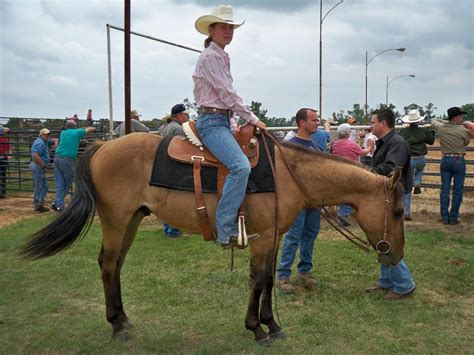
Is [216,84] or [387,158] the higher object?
[216,84]

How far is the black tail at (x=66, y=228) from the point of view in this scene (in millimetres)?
3977

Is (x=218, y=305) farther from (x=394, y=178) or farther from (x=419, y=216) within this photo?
(x=419, y=216)

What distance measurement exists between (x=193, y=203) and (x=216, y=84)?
3.44ft

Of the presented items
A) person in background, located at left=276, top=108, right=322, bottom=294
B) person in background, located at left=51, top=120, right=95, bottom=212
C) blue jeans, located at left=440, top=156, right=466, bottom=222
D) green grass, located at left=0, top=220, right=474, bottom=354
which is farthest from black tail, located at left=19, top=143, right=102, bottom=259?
blue jeans, located at left=440, top=156, right=466, bottom=222

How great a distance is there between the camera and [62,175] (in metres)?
10.4

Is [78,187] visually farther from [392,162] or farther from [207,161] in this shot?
[392,162]

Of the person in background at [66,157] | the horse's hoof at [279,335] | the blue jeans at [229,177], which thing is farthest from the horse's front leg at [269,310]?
the person in background at [66,157]

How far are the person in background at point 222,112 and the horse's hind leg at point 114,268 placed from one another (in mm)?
975

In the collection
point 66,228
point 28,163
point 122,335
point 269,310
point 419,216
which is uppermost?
point 28,163

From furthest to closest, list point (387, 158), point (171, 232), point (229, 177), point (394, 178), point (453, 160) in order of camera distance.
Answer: point (453, 160), point (171, 232), point (387, 158), point (394, 178), point (229, 177)

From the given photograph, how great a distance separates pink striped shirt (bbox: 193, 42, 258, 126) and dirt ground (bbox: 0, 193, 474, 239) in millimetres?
4607

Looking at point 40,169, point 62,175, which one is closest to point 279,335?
point 62,175

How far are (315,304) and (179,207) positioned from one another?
6.50ft

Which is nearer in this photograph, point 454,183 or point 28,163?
point 454,183
